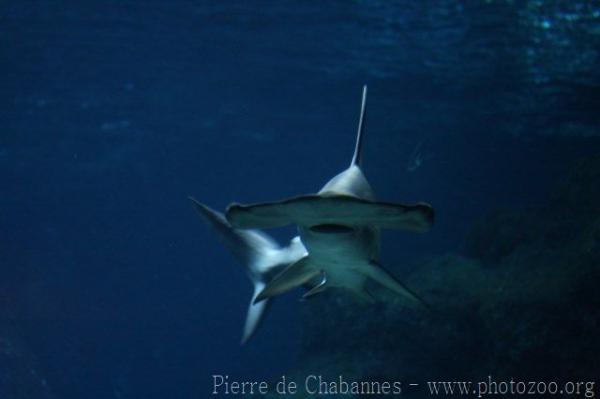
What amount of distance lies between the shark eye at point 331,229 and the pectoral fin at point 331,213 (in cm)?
17

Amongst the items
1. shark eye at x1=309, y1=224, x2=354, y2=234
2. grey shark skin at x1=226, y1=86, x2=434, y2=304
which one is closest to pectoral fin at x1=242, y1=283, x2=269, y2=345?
grey shark skin at x1=226, y1=86, x2=434, y2=304

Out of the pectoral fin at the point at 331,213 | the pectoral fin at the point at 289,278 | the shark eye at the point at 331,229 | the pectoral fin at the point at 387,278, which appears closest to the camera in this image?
the pectoral fin at the point at 331,213

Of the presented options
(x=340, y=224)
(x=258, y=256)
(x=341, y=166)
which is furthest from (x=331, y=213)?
(x=341, y=166)

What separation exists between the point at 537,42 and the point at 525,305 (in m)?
9.86

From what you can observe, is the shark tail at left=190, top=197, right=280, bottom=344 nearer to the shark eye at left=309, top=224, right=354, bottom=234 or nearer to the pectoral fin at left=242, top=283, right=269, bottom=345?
the pectoral fin at left=242, top=283, right=269, bottom=345

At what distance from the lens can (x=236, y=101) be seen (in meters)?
22.8

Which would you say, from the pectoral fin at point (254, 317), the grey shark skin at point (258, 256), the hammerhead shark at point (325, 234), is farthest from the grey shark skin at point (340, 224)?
the pectoral fin at point (254, 317)

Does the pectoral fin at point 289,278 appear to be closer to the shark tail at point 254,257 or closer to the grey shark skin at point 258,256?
the grey shark skin at point 258,256

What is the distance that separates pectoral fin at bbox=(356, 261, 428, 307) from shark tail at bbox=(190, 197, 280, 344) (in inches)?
71.9

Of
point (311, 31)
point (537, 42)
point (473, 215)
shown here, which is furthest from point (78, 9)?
point (473, 215)

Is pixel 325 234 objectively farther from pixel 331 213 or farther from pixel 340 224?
pixel 331 213

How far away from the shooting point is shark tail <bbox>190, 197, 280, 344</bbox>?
5.95m

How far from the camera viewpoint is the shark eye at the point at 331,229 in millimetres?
3523

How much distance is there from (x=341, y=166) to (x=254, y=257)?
33.4 metres
